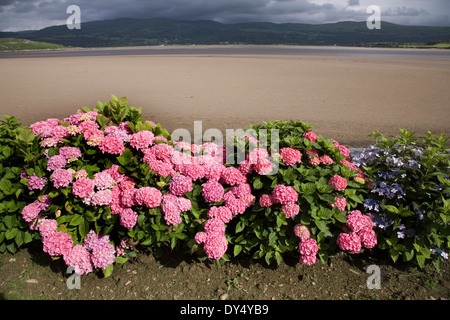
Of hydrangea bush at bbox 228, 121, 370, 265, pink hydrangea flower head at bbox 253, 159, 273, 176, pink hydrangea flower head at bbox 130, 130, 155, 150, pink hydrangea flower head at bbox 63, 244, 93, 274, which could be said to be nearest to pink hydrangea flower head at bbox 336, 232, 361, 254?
hydrangea bush at bbox 228, 121, 370, 265

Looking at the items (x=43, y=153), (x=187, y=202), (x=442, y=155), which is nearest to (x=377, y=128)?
(x=442, y=155)

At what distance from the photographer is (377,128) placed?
938 centimetres

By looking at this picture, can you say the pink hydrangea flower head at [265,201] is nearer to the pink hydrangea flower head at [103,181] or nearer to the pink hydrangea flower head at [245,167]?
the pink hydrangea flower head at [245,167]

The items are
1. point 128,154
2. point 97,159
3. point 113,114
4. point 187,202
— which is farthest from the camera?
point 113,114

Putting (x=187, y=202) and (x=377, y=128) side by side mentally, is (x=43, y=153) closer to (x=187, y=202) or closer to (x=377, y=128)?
(x=187, y=202)

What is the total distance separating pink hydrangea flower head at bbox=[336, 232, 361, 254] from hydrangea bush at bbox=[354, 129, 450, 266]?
34cm

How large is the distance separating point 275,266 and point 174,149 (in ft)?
5.71

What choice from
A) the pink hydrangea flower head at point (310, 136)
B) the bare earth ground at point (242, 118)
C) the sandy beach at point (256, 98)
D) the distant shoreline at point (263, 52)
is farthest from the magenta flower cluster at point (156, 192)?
the distant shoreline at point (263, 52)

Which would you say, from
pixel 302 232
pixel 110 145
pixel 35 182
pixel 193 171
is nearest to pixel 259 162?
pixel 193 171

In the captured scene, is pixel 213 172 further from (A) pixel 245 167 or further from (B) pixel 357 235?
(B) pixel 357 235

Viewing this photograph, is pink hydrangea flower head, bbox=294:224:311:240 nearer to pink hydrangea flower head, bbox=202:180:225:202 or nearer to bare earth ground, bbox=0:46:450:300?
bare earth ground, bbox=0:46:450:300

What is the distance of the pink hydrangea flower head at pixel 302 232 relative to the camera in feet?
10.2

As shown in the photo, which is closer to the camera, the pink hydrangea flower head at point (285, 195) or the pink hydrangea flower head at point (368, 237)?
the pink hydrangea flower head at point (285, 195)
